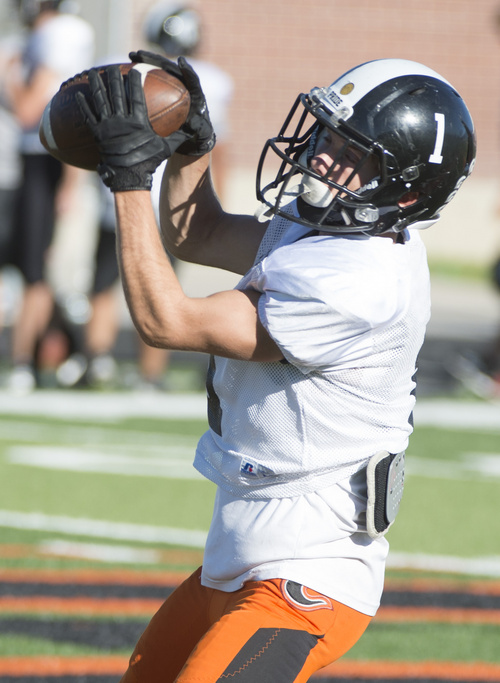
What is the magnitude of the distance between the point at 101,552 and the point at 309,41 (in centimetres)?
1301

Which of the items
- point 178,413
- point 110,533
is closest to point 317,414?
point 110,533

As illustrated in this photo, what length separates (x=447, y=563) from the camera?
174 inches

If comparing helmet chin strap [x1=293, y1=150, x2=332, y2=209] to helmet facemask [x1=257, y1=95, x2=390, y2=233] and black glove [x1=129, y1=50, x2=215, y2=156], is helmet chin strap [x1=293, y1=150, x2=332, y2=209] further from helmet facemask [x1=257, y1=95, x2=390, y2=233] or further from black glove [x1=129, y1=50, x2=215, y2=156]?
black glove [x1=129, y1=50, x2=215, y2=156]

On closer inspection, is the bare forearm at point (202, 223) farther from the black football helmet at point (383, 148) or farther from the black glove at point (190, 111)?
the black football helmet at point (383, 148)

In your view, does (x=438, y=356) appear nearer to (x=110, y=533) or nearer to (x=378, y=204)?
(x=110, y=533)

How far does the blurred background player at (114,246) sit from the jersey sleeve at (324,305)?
15.3 feet

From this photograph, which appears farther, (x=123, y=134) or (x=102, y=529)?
(x=102, y=529)

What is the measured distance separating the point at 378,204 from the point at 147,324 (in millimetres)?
564

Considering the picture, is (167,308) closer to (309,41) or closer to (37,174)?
(37,174)

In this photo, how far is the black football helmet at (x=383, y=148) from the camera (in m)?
2.35

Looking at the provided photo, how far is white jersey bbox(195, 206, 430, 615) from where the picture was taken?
2.25 meters

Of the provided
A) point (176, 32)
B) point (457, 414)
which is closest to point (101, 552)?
point (457, 414)

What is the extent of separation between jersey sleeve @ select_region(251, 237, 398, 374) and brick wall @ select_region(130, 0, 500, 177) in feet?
46.4

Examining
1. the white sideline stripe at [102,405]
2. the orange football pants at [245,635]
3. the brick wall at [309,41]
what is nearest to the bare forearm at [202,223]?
the orange football pants at [245,635]
